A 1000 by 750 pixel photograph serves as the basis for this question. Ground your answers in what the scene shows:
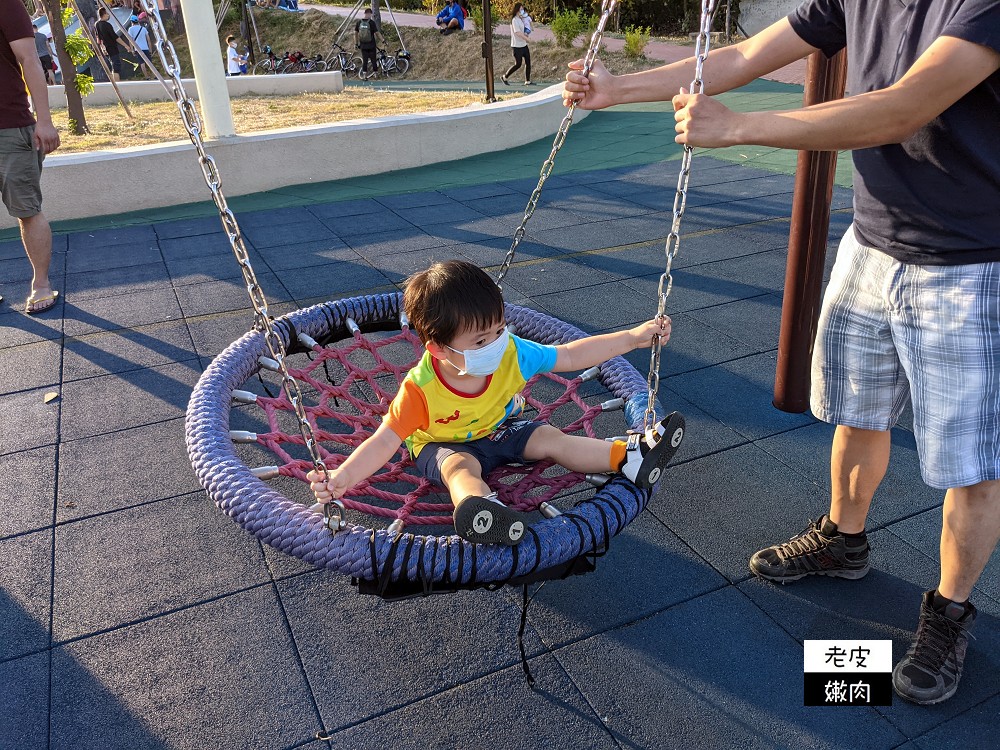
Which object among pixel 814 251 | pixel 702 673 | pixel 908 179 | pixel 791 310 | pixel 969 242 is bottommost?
pixel 702 673

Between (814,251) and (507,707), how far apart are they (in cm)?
224

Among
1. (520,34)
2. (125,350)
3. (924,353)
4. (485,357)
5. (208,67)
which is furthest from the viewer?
(520,34)

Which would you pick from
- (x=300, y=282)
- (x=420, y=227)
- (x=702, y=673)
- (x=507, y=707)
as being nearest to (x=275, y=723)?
(x=507, y=707)

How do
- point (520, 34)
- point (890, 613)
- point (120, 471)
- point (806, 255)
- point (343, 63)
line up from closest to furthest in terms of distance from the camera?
point (890, 613) < point (120, 471) < point (806, 255) < point (520, 34) < point (343, 63)

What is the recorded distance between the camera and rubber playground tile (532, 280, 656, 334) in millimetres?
4328

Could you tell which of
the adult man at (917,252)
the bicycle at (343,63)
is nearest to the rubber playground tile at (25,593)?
the adult man at (917,252)

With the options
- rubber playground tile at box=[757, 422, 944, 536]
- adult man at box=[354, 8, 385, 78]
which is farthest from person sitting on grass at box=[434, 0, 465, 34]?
rubber playground tile at box=[757, 422, 944, 536]

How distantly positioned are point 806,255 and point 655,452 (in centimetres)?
161

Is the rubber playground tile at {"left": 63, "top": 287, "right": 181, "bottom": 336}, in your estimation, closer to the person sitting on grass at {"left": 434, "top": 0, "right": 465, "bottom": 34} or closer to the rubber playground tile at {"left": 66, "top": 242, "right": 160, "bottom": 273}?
the rubber playground tile at {"left": 66, "top": 242, "right": 160, "bottom": 273}

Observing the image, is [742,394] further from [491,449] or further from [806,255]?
[491,449]

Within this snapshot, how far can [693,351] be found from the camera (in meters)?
3.98

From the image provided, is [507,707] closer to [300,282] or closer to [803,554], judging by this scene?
[803,554]

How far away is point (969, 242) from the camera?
1.77 m

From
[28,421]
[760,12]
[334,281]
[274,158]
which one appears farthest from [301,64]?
[28,421]
